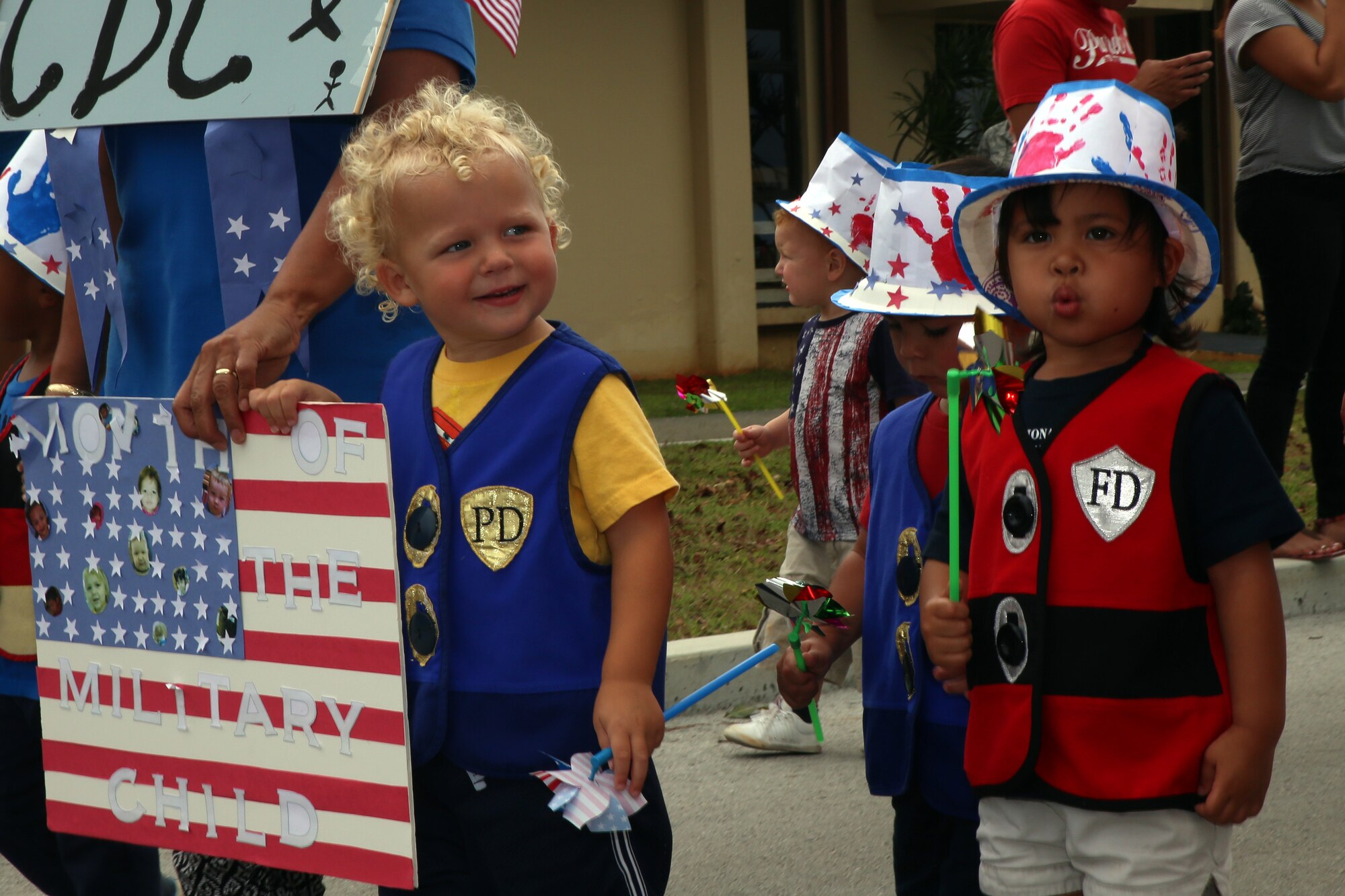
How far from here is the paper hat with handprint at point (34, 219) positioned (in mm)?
2990

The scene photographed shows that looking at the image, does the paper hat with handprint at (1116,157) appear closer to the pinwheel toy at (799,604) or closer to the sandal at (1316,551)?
the pinwheel toy at (799,604)

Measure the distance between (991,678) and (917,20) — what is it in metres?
13.8

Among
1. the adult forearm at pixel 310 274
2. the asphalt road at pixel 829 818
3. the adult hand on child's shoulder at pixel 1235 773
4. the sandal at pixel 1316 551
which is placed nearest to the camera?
the adult hand on child's shoulder at pixel 1235 773

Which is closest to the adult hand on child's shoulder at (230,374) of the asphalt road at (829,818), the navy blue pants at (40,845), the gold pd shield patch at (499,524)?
the gold pd shield patch at (499,524)

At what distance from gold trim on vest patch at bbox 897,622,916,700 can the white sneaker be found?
6.36ft

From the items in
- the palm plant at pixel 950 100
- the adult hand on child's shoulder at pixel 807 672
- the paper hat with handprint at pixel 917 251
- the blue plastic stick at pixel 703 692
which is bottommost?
the adult hand on child's shoulder at pixel 807 672

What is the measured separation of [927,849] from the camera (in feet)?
8.93

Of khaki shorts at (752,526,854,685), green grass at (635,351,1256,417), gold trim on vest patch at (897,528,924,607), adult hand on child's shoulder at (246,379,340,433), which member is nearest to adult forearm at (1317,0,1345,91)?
khaki shorts at (752,526,854,685)

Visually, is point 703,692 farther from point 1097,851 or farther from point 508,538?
point 1097,851

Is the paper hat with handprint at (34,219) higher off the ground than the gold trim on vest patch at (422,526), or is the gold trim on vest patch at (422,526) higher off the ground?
the paper hat with handprint at (34,219)

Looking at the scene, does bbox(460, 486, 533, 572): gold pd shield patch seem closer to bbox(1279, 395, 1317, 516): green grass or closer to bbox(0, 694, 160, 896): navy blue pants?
bbox(0, 694, 160, 896): navy blue pants

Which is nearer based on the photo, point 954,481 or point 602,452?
point 602,452

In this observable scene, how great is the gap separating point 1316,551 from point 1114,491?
4281 millimetres

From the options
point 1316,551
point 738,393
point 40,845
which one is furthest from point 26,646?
point 738,393
